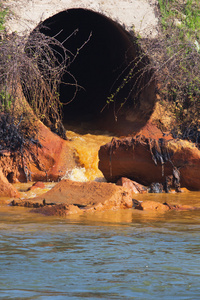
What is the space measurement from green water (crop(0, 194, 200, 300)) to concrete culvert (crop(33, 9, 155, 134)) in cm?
588

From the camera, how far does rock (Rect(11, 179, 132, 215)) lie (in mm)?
6032

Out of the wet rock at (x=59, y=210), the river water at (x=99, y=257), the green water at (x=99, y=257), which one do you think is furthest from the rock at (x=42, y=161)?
the green water at (x=99, y=257)

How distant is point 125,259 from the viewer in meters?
3.55

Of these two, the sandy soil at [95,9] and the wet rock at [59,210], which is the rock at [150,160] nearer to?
the wet rock at [59,210]

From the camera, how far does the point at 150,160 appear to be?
8.32 meters

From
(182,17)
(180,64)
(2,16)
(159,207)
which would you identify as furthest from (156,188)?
(182,17)

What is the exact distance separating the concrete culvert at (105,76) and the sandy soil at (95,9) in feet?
0.77

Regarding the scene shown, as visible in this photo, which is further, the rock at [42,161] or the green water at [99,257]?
the rock at [42,161]

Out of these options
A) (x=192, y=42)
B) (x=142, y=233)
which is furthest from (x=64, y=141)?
(x=142, y=233)

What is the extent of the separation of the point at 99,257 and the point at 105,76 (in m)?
10.9

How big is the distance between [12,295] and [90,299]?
16.7 inches

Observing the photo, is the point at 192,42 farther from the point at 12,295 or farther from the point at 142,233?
the point at 12,295

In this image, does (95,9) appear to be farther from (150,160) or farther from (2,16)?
(150,160)

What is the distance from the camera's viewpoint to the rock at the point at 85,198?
19.8 ft
